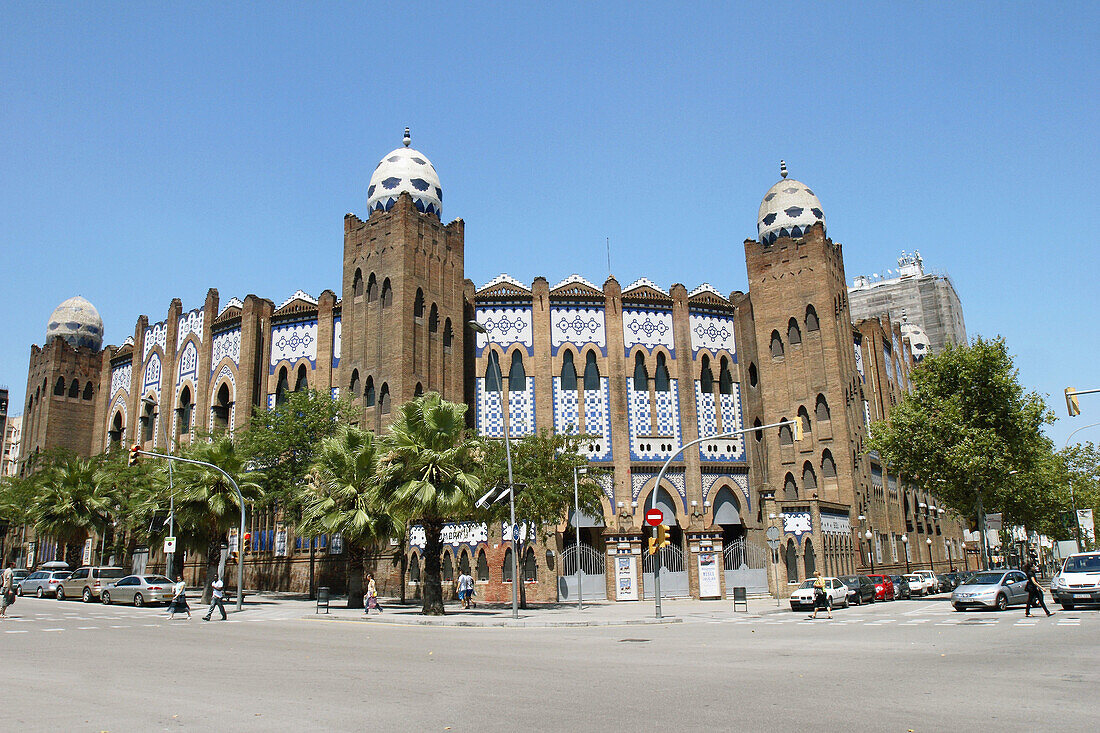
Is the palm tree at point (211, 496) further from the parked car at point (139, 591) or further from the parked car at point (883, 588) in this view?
the parked car at point (883, 588)

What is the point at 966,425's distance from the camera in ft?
127

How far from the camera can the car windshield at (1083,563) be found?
25.0 m

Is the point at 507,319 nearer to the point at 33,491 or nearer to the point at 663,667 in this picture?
the point at 33,491

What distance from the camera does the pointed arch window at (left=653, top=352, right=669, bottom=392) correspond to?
4397 cm

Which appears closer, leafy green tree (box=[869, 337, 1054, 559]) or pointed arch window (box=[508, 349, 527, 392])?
leafy green tree (box=[869, 337, 1054, 559])

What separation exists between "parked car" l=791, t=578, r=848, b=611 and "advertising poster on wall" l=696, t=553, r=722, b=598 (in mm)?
5607

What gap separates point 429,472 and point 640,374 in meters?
19.4

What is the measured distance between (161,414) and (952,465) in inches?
1637

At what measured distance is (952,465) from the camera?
38125 mm

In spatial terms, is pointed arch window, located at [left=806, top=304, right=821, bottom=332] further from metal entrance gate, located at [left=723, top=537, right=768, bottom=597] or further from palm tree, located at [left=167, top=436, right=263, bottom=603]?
palm tree, located at [left=167, top=436, right=263, bottom=603]

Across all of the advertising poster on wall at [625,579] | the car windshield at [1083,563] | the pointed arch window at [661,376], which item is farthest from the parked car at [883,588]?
the pointed arch window at [661,376]

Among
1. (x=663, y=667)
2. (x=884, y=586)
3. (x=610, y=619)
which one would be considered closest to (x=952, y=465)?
(x=884, y=586)

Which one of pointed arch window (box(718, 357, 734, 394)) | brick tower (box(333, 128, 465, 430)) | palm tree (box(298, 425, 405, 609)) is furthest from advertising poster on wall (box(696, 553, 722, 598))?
brick tower (box(333, 128, 465, 430))

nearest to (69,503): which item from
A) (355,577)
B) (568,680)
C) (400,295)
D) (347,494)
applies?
(355,577)
